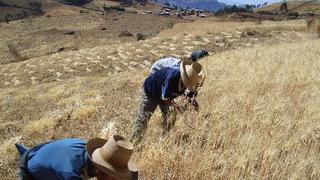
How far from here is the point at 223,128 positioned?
5773mm

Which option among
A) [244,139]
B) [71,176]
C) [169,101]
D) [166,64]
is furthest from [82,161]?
[166,64]

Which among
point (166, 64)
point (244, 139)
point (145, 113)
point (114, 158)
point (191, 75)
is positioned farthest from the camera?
point (166, 64)

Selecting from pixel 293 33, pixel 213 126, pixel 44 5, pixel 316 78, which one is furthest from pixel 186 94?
pixel 44 5

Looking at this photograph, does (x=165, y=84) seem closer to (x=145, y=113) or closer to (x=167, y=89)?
(x=167, y=89)

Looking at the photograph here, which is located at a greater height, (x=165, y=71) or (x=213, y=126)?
(x=165, y=71)

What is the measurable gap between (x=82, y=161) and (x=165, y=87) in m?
2.69

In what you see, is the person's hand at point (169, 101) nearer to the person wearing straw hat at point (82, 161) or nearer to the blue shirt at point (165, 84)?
the blue shirt at point (165, 84)

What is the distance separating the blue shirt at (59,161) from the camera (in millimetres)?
3584

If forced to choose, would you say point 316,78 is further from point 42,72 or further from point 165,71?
point 42,72

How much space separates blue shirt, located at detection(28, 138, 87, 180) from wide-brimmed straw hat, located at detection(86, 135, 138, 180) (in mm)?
→ 149

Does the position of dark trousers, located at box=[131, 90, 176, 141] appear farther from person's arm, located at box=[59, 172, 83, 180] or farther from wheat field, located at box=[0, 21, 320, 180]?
person's arm, located at box=[59, 172, 83, 180]

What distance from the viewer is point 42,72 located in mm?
21891

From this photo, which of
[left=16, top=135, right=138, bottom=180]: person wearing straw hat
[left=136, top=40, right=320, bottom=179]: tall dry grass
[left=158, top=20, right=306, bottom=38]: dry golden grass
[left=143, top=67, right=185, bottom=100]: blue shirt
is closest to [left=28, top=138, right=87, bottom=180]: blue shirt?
[left=16, top=135, right=138, bottom=180]: person wearing straw hat

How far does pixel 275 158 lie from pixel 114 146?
82.5 inches
